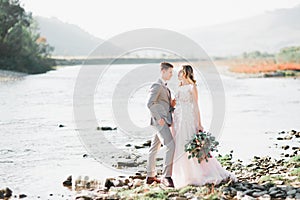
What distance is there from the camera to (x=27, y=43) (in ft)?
183

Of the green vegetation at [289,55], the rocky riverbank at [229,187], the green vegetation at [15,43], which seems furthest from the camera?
the green vegetation at [289,55]

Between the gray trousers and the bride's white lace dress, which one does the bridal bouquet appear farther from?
the gray trousers

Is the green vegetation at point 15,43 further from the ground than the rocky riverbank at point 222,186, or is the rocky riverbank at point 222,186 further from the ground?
the green vegetation at point 15,43

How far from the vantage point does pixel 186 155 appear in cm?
833

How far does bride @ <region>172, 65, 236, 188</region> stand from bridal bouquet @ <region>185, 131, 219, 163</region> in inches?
5.2

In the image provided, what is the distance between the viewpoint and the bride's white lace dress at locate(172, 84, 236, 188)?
823 cm

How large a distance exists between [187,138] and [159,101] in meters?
0.76

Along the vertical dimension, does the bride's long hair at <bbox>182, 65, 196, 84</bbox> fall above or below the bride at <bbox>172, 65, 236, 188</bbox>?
above

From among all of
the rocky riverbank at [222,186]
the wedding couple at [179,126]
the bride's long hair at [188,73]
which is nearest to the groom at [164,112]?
the wedding couple at [179,126]

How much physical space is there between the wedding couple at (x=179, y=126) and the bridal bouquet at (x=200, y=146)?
142 millimetres

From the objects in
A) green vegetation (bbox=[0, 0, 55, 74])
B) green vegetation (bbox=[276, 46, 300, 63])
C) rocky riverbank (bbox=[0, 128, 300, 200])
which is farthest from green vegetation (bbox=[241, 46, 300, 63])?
rocky riverbank (bbox=[0, 128, 300, 200])

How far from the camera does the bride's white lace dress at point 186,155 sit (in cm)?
823

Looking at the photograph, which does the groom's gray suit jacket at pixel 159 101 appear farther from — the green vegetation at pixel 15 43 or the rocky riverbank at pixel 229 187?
the green vegetation at pixel 15 43

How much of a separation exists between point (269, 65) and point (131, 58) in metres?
26.3
